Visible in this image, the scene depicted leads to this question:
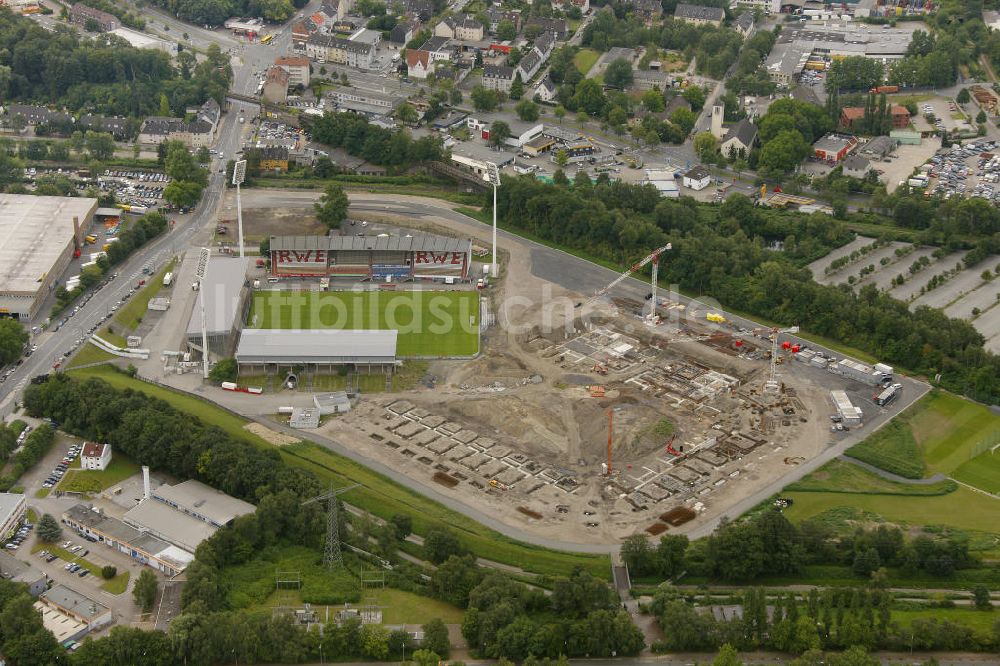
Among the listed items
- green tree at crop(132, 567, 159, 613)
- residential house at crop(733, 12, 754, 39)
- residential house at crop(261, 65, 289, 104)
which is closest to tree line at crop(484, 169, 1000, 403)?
residential house at crop(261, 65, 289, 104)

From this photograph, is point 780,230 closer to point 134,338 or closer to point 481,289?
point 481,289

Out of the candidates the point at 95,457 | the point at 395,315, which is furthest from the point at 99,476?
the point at 395,315

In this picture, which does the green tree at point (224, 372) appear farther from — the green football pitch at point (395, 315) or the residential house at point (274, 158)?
the residential house at point (274, 158)

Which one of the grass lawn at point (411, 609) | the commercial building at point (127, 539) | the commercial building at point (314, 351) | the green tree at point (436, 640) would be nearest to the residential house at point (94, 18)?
the commercial building at point (314, 351)

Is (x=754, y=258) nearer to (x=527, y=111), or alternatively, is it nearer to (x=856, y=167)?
(x=856, y=167)

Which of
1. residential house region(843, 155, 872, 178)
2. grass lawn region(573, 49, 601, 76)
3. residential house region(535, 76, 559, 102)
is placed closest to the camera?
residential house region(843, 155, 872, 178)

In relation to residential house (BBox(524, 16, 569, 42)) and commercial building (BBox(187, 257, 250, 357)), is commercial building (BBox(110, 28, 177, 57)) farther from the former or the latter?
commercial building (BBox(187, 257, 250, 357))
